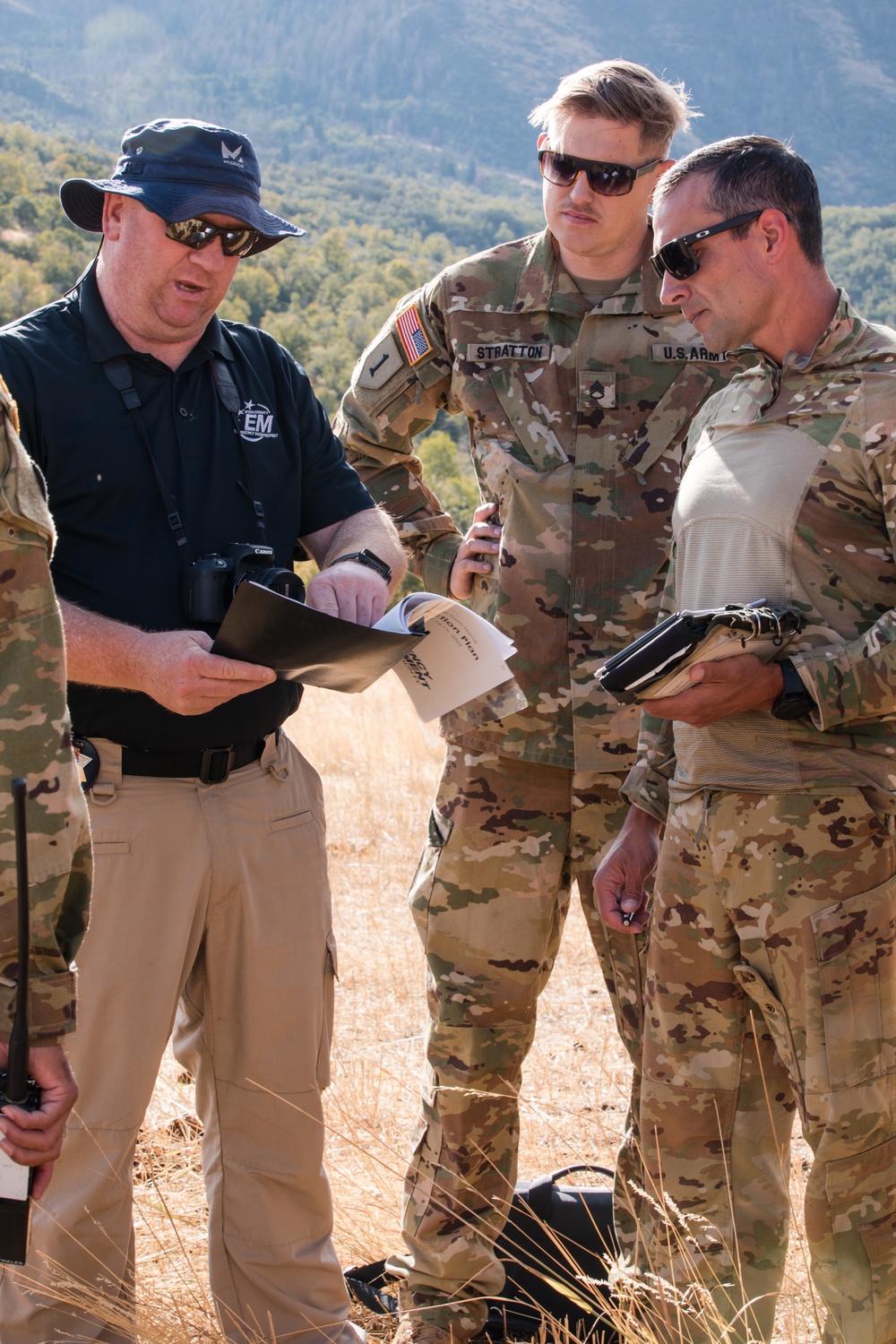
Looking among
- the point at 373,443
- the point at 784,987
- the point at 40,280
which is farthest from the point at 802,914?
the point at 40,280

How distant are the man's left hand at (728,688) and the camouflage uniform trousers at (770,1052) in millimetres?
169

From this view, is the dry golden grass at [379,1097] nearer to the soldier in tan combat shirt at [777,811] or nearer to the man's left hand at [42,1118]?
the soldier in tan combat shirt at [777,811]

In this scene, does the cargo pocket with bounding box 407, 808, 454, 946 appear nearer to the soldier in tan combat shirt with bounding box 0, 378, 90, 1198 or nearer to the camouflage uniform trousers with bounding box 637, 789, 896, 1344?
the camouflage uniform trousers with bounding box 637, 789, 896, 1344

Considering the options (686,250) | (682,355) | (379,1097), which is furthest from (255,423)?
(379,1097)

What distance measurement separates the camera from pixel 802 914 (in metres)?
2.22

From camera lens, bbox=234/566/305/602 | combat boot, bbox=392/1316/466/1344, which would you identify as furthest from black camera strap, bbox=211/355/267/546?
combat boot, bbox=392/1316/466/1344

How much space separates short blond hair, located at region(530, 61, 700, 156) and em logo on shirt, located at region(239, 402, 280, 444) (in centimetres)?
106

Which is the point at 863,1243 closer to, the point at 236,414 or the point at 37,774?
the point at 37,774

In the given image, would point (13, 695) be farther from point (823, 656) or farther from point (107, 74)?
point (107, 74)

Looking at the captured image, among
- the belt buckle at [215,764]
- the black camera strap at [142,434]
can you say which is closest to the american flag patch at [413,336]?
the black camera strap at [142,434]

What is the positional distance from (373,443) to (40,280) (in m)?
61.5

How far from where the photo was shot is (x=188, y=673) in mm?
2199

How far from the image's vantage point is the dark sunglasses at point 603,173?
2.95 metres

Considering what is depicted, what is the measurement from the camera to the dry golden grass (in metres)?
2.91
